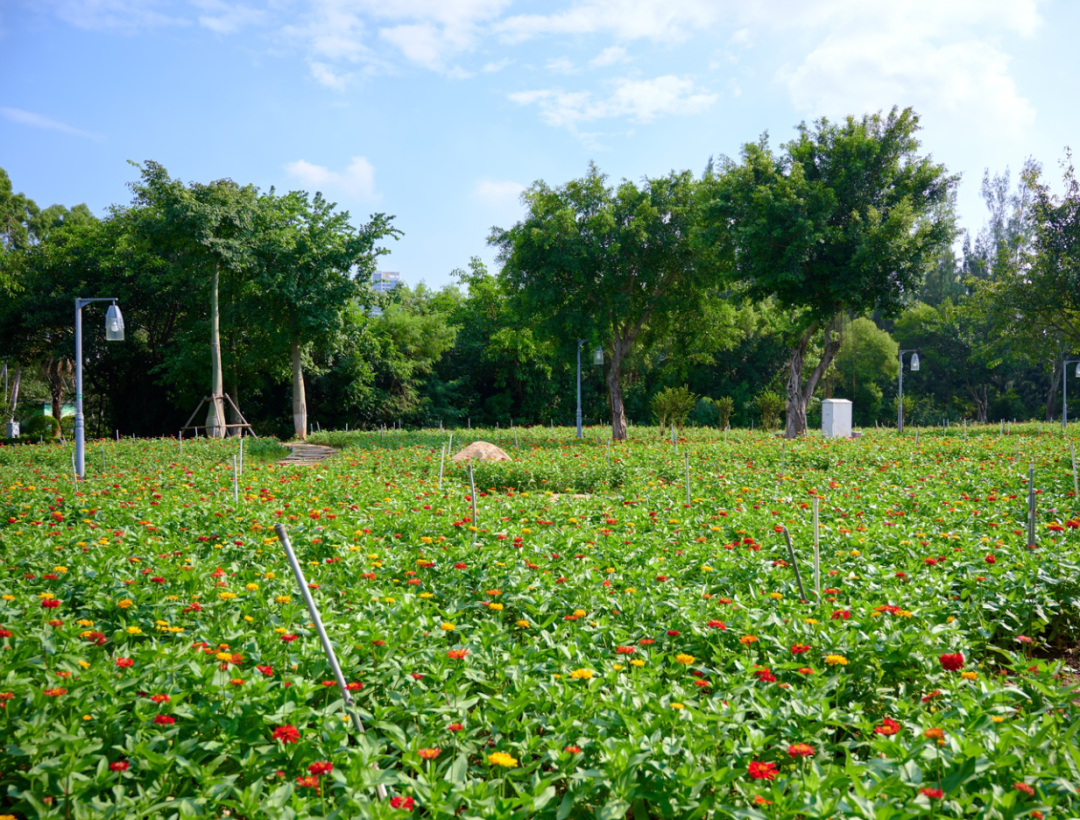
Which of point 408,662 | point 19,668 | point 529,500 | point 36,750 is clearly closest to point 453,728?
point 408,662

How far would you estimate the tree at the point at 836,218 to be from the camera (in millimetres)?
22172

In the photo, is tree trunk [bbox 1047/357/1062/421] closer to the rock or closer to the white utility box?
the white utility box

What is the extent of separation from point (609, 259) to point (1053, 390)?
3504 centimetres

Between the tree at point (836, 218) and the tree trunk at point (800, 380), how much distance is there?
151 millimetres

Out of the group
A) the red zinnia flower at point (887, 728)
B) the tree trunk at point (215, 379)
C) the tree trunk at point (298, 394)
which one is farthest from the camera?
the tree trunk at point (298, 394)

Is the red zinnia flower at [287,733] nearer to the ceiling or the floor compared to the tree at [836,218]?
nearer to the floor

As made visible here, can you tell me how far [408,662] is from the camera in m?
3.66

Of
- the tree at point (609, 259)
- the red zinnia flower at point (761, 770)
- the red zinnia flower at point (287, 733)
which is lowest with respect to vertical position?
the red zinnia flower at point (761, 770)

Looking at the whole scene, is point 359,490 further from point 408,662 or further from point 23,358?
point 23,358

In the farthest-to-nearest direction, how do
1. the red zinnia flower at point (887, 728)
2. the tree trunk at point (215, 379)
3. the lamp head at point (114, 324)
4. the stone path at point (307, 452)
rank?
1. the tree trunk at point (215, 379)
2. the stone path at point (307, 452)
3. the lamp head at point (114, 324)
4. the red zinnia flower at point (887, 728)

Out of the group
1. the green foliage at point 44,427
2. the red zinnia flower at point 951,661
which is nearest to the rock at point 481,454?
the red zinnia flower at point 951,661

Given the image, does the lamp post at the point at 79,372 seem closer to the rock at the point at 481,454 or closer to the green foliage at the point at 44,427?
the rock at the point at 481,454

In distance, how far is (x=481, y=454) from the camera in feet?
56.5

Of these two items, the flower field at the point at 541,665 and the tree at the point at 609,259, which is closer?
the flower field at the point at 541,665
